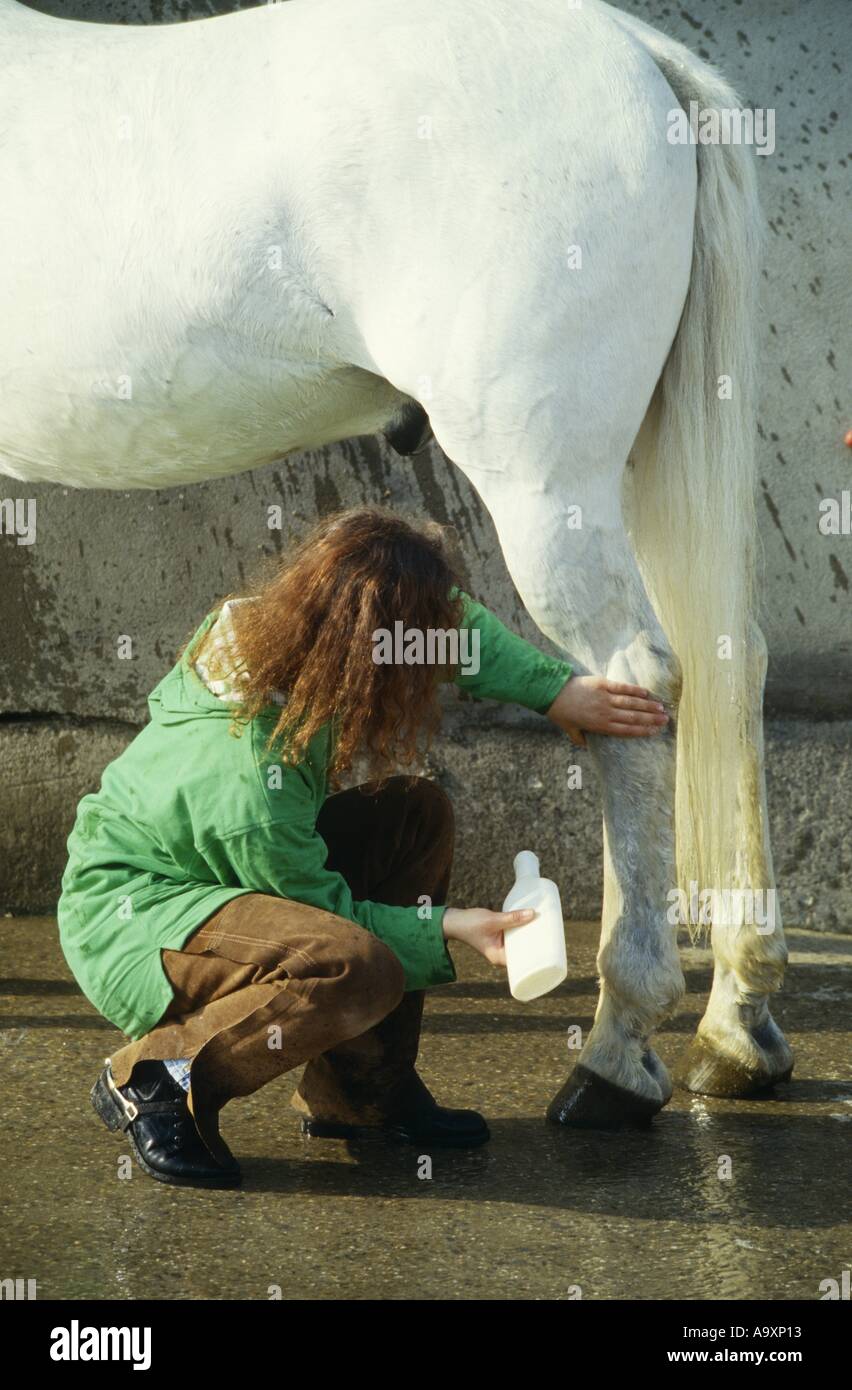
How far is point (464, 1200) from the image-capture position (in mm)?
2365

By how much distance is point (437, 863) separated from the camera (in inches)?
104

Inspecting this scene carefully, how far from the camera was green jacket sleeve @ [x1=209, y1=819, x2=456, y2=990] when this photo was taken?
2.32 metres

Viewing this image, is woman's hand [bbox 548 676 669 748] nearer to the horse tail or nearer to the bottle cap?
the horse tail

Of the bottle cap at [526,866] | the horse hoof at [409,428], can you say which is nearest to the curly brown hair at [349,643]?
the bottle cap at [526,866]

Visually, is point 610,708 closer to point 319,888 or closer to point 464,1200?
point 319,888

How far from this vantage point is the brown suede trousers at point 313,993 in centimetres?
230

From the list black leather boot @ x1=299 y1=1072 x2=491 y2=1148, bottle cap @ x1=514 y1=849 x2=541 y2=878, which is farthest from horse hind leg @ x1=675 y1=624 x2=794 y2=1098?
bottle cap @ x1=514 y1=849 x2=541 y2=878

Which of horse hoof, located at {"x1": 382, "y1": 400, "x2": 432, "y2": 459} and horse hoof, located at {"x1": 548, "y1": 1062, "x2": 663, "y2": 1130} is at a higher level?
horse hoof, located at {"x1": 382, "y1": 400, "x2": 432, "y2": 459}

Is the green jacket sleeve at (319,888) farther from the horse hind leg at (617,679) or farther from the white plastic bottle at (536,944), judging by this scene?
the horse hind leg at (617,679)

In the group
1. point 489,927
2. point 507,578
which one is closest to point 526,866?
point 489,927

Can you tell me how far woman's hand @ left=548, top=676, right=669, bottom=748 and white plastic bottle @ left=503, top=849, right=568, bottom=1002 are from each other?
1.11 ft

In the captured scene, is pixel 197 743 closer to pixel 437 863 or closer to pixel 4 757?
pixel 437 863

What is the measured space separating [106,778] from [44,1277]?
0.77m
